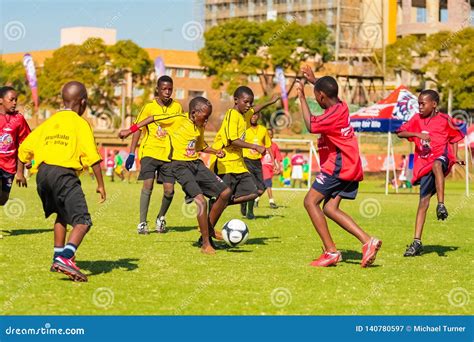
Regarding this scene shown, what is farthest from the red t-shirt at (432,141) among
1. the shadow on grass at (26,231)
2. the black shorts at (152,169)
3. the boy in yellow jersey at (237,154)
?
the shadow on grass at (26,231)

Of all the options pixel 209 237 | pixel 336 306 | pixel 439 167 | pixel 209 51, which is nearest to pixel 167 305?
pixel 336 306

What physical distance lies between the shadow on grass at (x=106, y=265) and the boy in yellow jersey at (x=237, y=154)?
239cm

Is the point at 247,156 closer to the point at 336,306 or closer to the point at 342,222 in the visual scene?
the point at 342,222

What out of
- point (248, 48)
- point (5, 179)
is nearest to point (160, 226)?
point (5, 179)

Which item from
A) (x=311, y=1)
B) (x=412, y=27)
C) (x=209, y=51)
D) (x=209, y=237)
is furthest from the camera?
(x=311, y=1)

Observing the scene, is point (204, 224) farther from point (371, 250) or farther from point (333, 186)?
point (371, 250)

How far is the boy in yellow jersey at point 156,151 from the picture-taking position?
46.3 ft

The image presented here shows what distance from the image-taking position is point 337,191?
10.8 meters

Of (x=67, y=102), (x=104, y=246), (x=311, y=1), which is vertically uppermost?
(x=311, y=1)

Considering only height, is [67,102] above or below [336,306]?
above

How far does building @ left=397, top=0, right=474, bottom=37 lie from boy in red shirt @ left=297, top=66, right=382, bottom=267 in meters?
70.0

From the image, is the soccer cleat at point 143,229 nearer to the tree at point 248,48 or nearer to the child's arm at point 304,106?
the child's arm at point 304,106

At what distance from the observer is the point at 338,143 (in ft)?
34.7

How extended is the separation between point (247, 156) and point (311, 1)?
10406 cm
